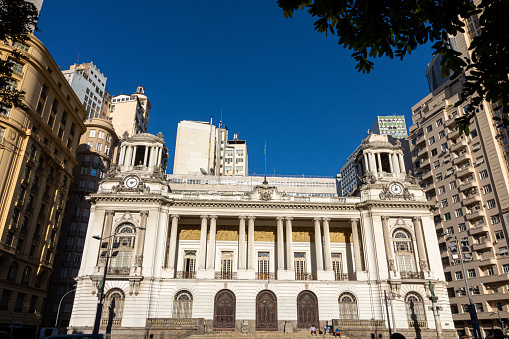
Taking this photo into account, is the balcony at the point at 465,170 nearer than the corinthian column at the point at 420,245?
No

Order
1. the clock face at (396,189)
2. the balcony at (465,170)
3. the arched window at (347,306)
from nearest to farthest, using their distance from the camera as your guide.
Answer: the arched window at (347,306), the clock face at (396,189), the balcony at (465,170)

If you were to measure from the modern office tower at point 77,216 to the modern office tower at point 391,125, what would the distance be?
86819 millimetres

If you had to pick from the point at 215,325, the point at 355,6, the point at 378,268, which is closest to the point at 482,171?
the point at 378,268

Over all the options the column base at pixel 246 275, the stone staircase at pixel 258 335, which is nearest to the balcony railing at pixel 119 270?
the stone staircase at pixel 258 335

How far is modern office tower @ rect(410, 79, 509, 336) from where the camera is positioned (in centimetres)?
4897

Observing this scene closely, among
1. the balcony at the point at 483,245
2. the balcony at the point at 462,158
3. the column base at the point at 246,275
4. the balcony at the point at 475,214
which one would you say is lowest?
the column base at the point at 246,275

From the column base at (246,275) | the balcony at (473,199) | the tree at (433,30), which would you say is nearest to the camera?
the tree at (433,30)

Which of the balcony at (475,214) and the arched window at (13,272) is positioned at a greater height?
the balcony at (475,214)

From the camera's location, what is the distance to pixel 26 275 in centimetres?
4331

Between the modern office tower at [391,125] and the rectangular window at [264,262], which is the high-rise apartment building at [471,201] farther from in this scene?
the modern office tower at [391,125]

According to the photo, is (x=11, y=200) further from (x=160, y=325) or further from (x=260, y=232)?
(x=260, y=232)

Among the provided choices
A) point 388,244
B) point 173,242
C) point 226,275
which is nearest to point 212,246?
point 226,275

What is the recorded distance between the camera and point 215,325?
38.8 meters

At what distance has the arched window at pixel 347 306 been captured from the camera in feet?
131
